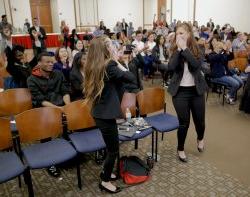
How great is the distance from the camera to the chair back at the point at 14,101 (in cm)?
340

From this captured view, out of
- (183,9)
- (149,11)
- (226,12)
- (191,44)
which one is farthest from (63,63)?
(149,11)

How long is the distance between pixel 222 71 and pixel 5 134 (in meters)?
4.09

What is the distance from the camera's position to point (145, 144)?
3.63 m

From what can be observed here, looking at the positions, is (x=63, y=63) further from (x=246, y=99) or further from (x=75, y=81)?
(x=246, y=99)

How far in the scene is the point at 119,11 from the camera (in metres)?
18.5

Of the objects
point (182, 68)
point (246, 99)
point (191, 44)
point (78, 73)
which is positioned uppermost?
point (191, 44)

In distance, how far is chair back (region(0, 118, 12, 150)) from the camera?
2510 millimetres

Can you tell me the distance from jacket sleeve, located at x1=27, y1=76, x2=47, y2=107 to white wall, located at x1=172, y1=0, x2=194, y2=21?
13.4 meters

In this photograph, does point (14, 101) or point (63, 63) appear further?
point (63, 63)

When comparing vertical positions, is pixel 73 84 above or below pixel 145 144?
above

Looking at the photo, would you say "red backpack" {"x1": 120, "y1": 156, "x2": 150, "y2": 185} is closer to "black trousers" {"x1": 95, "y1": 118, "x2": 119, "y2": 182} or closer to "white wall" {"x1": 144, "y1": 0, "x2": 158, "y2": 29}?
"black trousers" {"x1": 95, "y1": 118, "x2": 119, "y2": 182}

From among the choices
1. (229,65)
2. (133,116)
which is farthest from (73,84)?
(229,65)

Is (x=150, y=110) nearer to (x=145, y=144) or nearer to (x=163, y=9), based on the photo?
(x=145, y=144)

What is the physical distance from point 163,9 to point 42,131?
15716mm
